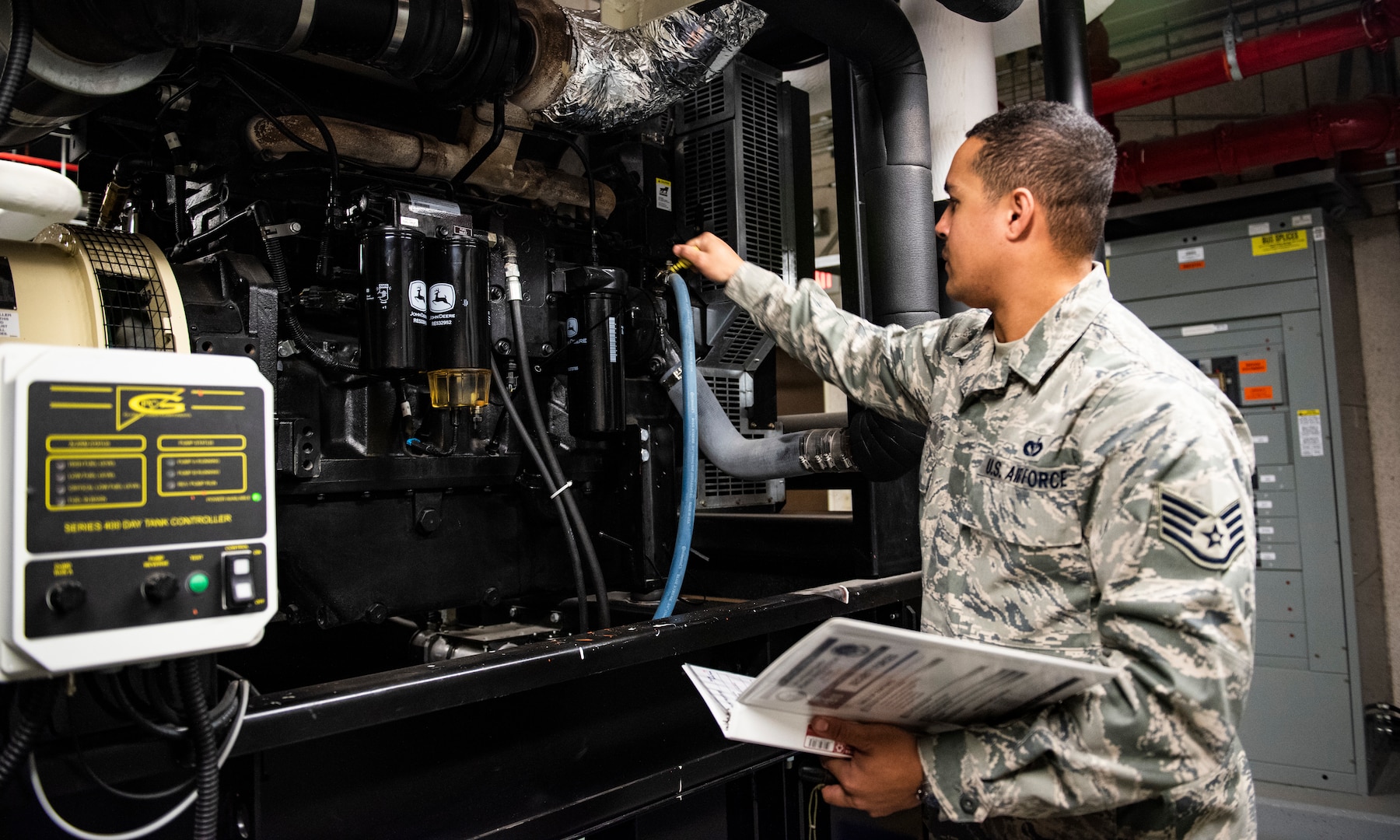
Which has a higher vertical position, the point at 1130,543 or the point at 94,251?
the point at 94,251

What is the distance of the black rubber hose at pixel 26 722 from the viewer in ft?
2.95

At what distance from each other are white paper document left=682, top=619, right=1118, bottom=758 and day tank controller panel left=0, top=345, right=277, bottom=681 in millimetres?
581

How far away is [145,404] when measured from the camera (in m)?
0.97

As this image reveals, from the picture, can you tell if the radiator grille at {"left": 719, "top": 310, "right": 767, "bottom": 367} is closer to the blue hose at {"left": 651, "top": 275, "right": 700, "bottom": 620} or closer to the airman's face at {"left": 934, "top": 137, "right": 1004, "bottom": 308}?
the blue hose at {"left": 651, "top": 275, "right": 700, "bottom": 620}

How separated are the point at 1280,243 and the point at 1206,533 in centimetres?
358

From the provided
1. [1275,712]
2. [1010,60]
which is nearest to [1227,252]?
[1010,60]

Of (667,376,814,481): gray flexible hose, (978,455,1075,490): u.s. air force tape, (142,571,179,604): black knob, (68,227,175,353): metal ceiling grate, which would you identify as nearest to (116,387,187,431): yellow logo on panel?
(142,571,179,604): black knob

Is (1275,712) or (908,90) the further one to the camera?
(1275,712)

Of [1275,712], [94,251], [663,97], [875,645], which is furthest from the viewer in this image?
[1275,712]

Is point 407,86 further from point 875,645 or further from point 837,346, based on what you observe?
point 875,645

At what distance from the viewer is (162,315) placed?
1.41 m

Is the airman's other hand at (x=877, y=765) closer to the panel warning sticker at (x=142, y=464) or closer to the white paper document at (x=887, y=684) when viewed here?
the white paper document at (x=887, y=684)

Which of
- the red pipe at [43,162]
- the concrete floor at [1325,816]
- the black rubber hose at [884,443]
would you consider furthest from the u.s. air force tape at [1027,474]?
the concrete floor at [1325,816]

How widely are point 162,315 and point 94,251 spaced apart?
0.42 ft
